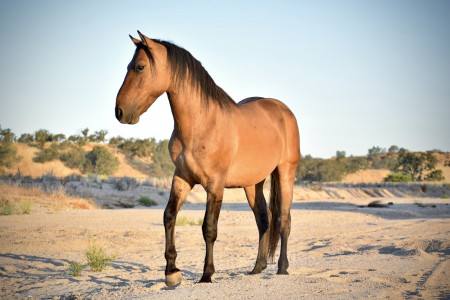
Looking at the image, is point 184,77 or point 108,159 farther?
point 108,159

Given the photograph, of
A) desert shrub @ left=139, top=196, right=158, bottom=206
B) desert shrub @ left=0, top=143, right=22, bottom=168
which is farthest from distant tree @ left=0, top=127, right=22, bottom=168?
desert shrub @ left=139, top=196, right=158, bottom=206

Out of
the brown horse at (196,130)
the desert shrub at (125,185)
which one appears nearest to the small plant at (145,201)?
the desert shrub at (125,185)

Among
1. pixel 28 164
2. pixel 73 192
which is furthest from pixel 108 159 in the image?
pixel 73 192

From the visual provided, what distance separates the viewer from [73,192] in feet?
67.9

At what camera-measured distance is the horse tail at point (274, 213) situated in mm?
6430

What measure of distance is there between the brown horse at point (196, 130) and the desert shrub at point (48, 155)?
5234cm

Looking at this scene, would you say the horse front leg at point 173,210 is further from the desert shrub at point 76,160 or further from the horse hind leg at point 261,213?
the desert shrub at point 76,160

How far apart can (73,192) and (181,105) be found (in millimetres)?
17352

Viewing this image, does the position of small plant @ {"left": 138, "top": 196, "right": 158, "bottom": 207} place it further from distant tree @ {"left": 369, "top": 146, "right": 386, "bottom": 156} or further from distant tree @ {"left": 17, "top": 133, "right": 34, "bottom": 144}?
distant tree @ {"left": 369, "top": 146, "right": 386, "bottom": 156}

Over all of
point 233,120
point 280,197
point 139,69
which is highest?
point 139,69

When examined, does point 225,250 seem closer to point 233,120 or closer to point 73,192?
point 233,120

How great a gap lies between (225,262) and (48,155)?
2002 inches

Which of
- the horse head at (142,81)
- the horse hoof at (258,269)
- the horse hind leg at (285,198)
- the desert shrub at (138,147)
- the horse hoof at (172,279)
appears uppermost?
the desert shrub at (138,147)

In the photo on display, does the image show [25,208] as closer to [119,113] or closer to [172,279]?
[172,279]
